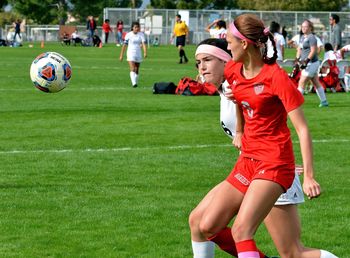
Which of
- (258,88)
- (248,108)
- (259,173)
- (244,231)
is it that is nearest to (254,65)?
(258,88)

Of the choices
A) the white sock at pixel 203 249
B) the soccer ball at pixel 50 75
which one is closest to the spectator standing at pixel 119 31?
the soccer ball at pixel 50 75

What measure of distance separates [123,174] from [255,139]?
6527 mm

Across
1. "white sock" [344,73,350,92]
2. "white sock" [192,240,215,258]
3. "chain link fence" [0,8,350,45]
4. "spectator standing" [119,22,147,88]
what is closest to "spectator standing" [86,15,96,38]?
"chain link fence" [0,8,350,45]

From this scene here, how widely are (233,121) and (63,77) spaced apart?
5792 millimetres

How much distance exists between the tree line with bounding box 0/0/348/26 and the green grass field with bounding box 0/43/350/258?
8797 cm

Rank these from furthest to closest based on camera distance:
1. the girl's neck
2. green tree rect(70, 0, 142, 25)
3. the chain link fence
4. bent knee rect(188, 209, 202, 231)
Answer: green tree rect(70, 0, 142, 25)
the chain link fence
bent knee rect(188, 209, 202, 231)
the girl's neck

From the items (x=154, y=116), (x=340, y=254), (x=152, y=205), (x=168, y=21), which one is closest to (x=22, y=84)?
(x=154, y=116)

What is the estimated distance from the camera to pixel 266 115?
6746 mm

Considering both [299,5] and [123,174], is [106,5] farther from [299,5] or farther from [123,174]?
[123,174]

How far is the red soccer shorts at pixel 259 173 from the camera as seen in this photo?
21.8ft

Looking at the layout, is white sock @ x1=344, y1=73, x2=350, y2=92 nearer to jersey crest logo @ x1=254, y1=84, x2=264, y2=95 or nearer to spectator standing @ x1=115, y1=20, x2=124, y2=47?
jersey crest logo @ x1=254, y1=84, x2=264, y2=95

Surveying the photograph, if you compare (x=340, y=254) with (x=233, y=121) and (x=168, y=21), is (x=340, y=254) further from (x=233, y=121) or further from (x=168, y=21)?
(x=168, y=21)

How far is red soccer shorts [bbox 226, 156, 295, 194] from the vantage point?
262 inches

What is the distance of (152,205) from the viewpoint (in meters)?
11.0
